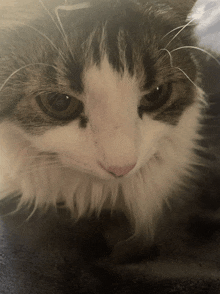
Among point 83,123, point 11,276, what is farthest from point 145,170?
point 11,276

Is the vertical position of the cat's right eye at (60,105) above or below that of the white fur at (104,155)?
above

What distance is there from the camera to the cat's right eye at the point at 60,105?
15.6 inches

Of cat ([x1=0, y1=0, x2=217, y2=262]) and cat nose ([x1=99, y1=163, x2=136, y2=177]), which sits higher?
cat ([x1=0, y1=0, x2=217, y2=262])

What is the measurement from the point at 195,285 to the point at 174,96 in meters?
0.33

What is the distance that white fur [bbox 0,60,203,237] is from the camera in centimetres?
40

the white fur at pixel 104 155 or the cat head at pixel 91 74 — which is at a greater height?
the cat head at pixel 91 74

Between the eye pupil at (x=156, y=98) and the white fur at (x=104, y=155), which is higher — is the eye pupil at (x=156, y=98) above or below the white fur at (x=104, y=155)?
above

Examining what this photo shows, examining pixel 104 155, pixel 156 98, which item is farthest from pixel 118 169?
pixel 156 98

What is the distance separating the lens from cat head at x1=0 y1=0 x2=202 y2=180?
0.39 meters

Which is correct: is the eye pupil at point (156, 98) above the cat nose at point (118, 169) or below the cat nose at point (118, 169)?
above

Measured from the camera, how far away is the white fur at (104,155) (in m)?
0.40

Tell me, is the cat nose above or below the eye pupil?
below

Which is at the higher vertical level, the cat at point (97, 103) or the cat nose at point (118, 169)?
the cat at point (97, 103)

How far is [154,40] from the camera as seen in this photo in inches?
16.3
